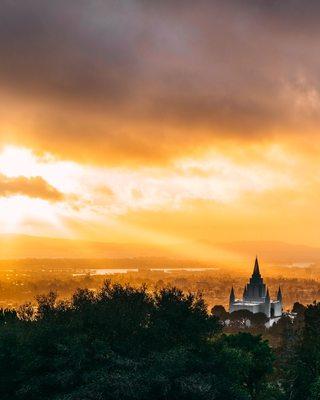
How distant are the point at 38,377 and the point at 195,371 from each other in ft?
38.5

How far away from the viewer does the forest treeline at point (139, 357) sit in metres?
37.7

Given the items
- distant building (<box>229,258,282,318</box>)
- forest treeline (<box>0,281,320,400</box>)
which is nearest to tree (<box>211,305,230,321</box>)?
distant building (<box>229,258,282,318</box>)

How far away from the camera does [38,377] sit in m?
39.0

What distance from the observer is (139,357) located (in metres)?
41.2

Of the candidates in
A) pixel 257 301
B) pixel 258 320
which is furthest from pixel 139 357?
pixel 257 301

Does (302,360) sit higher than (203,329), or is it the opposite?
(203,329)

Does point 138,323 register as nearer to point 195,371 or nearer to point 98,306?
point 98,306

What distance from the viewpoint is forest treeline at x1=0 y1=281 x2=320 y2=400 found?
3772cm

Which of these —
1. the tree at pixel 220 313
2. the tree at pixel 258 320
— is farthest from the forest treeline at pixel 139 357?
the tree at pixel 220 313

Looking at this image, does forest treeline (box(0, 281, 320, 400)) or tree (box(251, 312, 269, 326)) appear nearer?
forest treeline (box(0, 281, 320, 400))

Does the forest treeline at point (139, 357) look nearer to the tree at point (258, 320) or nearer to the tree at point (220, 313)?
the tree at point (258, 320)

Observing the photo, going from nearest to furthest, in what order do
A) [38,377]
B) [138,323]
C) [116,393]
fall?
[116,393], [38,377], [138,323]

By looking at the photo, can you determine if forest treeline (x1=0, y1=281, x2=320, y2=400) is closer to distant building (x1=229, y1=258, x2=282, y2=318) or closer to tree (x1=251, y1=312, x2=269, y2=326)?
tree (x1=251, y1=312, x2=269, y2=326)

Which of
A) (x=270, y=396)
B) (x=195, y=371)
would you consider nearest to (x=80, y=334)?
(x=195, y=371)
